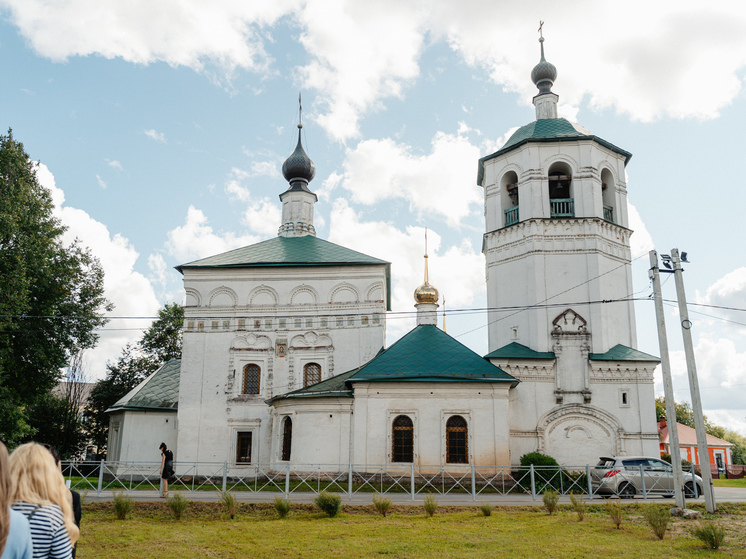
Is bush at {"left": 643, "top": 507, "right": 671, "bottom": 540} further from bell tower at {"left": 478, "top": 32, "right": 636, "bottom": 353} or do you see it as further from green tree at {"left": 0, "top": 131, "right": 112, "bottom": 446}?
green tree at {"left": 0, "top": 131, "right": 112, "bottom": 446}

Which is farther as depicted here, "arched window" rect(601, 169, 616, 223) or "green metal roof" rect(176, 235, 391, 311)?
"green metal roof" rect(176, 235, 391, 311)

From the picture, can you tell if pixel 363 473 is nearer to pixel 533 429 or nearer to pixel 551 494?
pixel 533 429

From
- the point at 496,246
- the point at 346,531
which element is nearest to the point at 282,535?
the point at 346,531

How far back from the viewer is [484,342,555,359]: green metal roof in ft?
75.7

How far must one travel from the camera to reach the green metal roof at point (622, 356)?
2290cm

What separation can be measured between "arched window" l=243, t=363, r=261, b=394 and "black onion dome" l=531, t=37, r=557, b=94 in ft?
59.9

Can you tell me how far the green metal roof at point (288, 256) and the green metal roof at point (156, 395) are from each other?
5.40 metres

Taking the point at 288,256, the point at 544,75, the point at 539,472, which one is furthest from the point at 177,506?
the point at 544,75

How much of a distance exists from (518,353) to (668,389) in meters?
9.21

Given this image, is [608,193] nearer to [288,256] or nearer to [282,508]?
[288,256]

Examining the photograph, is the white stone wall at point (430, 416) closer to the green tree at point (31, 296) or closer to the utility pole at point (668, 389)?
the utility pole at point (668, 389)

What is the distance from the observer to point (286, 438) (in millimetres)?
22953

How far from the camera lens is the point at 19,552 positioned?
3.27m

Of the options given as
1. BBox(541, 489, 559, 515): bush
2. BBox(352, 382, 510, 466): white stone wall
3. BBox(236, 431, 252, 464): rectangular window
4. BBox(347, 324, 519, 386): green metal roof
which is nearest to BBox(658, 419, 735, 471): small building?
BBox(347, 324, 519, 386): green metal roof
